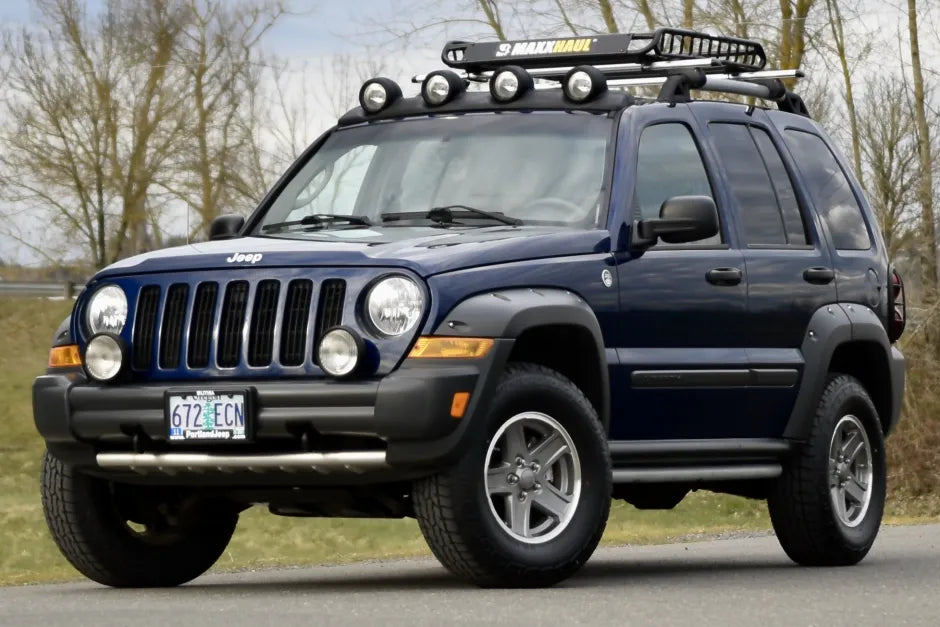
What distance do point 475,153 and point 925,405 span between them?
1727 centimetres

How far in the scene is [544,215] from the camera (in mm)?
8469

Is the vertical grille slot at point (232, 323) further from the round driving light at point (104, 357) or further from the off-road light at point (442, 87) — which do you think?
the off-road light at point (442, 87)

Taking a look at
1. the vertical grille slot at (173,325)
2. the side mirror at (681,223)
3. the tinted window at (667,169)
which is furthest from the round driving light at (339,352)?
the tinted window at (667,169)

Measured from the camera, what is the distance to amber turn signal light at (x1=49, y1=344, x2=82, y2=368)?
26.5 feet

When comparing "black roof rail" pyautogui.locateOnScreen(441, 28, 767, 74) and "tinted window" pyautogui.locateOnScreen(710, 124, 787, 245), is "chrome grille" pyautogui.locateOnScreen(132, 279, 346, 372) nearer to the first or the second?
"tinted window" pyautogui.locateOnScreen(710, 124, 787, 245)

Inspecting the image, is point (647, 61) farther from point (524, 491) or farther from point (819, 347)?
point (524, 491)

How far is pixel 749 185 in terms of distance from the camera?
9.44 meters

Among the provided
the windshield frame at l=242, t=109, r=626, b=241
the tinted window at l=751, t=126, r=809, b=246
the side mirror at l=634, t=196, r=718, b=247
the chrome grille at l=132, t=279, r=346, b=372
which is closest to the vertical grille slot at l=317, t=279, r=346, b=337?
the chrome grille at l=132, t=279, r=346, b=372

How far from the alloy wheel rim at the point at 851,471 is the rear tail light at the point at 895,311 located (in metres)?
0.66

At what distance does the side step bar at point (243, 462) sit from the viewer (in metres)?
7.38

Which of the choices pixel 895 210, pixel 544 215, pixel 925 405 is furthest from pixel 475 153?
pixel 895 210

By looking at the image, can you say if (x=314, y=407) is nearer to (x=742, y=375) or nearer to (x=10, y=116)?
(x=742, y=375)

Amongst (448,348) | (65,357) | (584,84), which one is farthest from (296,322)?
(584,84)

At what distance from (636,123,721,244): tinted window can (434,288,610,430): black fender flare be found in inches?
33.1
